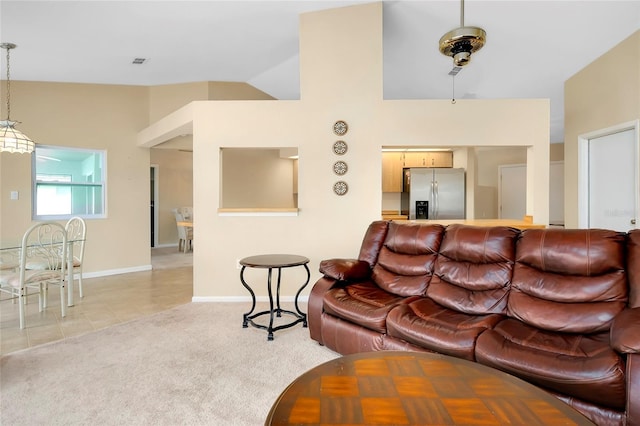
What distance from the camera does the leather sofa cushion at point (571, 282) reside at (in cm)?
188

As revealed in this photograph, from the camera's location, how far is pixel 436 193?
6055 millimetres

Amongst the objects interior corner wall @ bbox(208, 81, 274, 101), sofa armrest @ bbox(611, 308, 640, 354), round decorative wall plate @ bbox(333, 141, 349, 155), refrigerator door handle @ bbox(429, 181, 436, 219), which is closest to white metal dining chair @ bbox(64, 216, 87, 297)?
interior corner wall @ bbox(208, 81, 274, 101)

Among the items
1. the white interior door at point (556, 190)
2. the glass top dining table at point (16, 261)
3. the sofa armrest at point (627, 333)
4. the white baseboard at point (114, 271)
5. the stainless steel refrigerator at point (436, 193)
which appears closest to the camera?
the sofa armrest at point (627, 333)

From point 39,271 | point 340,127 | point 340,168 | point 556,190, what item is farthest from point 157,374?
point 556,190

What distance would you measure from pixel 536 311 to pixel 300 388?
1.53 metres

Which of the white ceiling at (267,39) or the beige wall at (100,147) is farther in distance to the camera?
the beige wall at (100,147)

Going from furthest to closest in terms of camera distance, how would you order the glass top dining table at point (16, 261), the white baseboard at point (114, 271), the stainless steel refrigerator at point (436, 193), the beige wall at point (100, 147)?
the stainless steel refrigerator at point (436, 193)
the white baseboard at point (114, 271)
the beige wall at point (100, 147)
the glass top dining table at point (16, 261)

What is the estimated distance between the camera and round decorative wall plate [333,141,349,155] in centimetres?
405

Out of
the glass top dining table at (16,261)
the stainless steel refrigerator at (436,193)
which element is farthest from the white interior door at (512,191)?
the glass top dining table at (16,261)

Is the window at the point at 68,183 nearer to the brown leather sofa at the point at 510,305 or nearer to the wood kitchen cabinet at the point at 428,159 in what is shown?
the brown leather sofa at the point at 510,305

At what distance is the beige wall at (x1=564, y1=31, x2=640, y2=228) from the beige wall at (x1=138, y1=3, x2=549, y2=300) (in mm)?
1291

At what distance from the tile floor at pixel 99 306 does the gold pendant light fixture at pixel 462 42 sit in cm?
370

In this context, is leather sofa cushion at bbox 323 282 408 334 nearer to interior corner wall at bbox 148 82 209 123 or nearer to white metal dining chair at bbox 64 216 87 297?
white metal dining chair at bbox 64 216 87 297

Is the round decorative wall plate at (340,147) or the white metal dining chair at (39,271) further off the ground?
the round decorative wall plate at (340,147)
